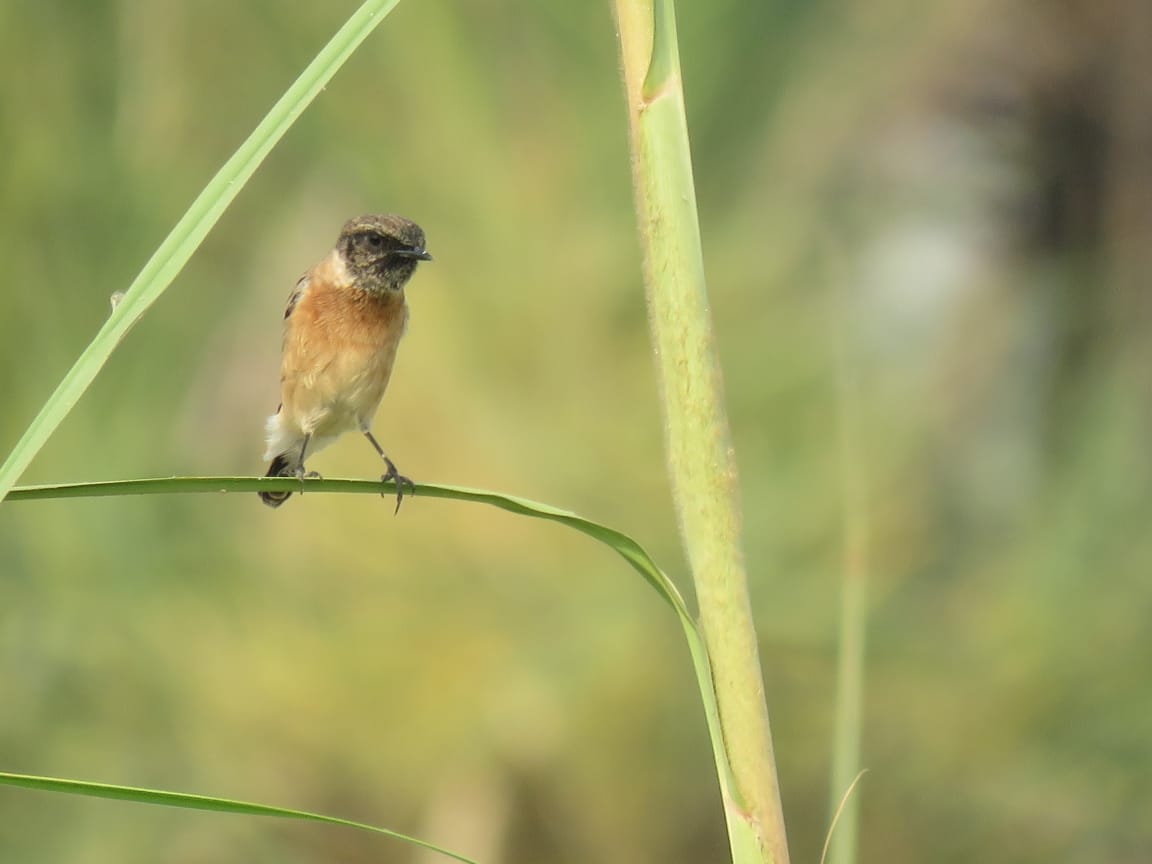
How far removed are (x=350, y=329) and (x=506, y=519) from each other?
75 cm

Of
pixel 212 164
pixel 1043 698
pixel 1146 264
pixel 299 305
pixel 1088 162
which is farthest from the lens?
pixel 1088 162

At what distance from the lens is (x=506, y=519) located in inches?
145

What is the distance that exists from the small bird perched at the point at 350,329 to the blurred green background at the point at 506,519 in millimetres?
443

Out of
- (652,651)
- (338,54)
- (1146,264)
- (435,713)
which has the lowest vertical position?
(338,54)

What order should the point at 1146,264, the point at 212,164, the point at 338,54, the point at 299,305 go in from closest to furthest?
the point at 338,54
the point at 299,305
the point at 212,164
the point at 1146,264

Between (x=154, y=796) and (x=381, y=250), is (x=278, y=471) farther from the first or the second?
(x=154, y=796)

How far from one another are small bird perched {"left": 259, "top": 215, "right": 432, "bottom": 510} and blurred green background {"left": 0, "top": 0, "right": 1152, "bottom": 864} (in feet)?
1.45

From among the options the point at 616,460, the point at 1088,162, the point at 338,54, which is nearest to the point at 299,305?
the point at 616,460

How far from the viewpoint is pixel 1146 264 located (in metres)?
5.28

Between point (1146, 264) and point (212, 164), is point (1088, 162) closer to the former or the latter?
point (1146, 264)

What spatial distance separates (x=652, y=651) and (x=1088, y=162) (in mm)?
3276

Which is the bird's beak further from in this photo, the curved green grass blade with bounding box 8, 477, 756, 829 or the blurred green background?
the curved green grass blade with bounding box 8, 477, 756, 829

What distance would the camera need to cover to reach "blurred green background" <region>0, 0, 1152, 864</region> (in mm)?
3559

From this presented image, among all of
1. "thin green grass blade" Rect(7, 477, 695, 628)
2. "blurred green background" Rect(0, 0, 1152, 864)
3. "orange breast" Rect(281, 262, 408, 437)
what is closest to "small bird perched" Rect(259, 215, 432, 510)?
"orange breast" Rect(281, 262, 408, 437)
